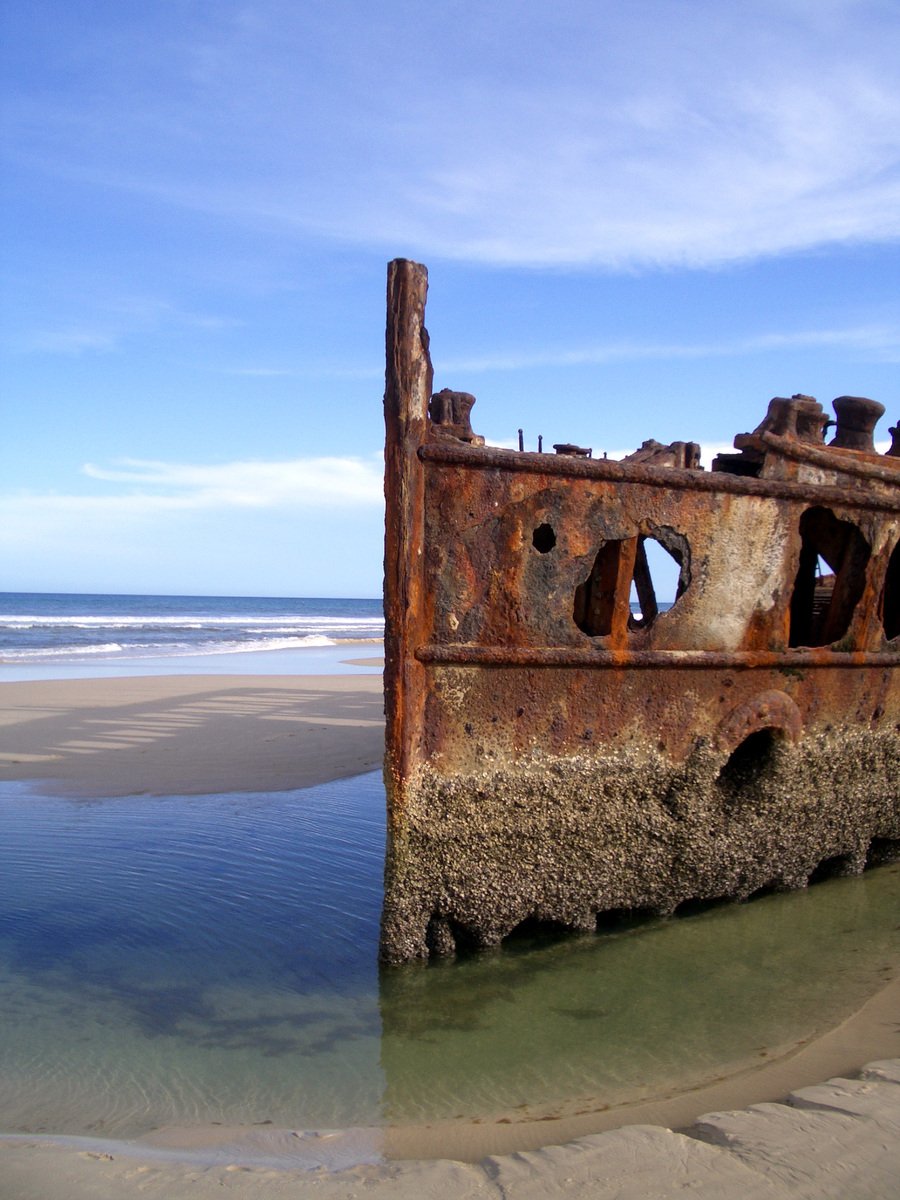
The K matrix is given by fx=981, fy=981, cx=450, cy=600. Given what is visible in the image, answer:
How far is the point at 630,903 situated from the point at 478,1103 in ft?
5.40

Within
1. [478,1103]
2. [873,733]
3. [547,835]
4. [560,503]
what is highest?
[560,503]

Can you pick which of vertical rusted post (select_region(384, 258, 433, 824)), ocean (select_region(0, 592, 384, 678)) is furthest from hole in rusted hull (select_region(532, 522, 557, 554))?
ocean (select_region(0, 592, 384, 678))

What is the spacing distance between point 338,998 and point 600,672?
6.03 ft

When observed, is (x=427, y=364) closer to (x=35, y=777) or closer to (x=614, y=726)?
(x=614, y=726)

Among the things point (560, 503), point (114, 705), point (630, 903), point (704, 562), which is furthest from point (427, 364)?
point (114, 705)

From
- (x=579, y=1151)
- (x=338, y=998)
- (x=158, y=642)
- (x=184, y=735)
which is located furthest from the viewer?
(x=158, y=642)

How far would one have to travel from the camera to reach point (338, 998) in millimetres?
4152

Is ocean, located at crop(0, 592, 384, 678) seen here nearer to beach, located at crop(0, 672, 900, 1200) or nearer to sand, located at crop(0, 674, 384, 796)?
sand, located at crop(0, 674, 384, 796)

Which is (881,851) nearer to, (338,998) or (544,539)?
(544,539)

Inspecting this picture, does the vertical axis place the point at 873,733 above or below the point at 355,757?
above

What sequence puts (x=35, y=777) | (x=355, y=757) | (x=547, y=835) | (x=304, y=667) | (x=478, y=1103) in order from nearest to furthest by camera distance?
(x=478, y=1103)
(x=547, y=835)
(x=35, y=777)
(x=355, y=757)
(x=304, y=667)

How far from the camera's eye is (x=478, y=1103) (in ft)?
10.8

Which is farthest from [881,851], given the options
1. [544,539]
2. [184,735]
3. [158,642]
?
[158,642]

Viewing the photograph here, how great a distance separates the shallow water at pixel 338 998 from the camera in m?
3.37
